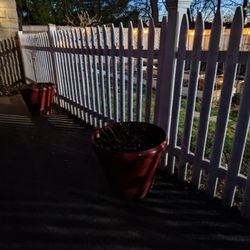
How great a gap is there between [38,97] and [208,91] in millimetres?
3677

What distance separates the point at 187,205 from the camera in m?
2.47

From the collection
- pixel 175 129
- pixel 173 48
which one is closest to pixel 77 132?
pixel 175 129

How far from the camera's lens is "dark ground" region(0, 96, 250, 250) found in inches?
82.1

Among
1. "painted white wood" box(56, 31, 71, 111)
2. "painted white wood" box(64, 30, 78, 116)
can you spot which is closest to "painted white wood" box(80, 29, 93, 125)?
"painted white wood" box(64, 30, 78, 116)

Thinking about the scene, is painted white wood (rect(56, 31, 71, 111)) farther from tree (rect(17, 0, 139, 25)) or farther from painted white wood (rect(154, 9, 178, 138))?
tree (rect(17, 0, 139, 25))

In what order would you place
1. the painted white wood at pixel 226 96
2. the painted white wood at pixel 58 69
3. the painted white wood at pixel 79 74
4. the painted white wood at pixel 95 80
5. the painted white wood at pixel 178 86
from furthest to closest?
the painted white wood at pixel 58 69 → the painted white wood at pixel 79 74 → the painted white wood at pixel 95 80 → the painted white wood at pixel 178 86 → the painted white wood at pixel 226 96

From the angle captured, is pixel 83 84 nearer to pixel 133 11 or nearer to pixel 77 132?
pixel 77 132

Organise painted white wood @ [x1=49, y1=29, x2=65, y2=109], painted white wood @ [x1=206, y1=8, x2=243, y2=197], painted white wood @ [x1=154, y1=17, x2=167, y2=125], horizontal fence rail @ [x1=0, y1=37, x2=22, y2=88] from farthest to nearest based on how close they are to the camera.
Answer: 1. horizontal fence rail @ [x1=0, y1=37, x2=22, y2=88]
2. painted white wood @ [x1=49, y1=29, x2=65, y2=109]
3. painted white wood @ [x1=154, y1=17, x2=167, y2=125]
4. painted white wood @ [x1=206, y1=8, x2=243, y2=197]

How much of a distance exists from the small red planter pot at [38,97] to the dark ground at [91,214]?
1844mm

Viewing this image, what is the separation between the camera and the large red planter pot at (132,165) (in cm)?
225

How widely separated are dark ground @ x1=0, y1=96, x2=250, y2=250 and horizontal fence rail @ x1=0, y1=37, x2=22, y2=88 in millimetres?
5407

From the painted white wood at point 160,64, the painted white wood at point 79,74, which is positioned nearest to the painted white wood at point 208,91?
the painted white wood at point 160,64

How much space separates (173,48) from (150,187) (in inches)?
53.2

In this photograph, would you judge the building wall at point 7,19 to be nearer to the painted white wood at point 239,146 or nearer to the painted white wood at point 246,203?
the painted white wood at point 239,146
